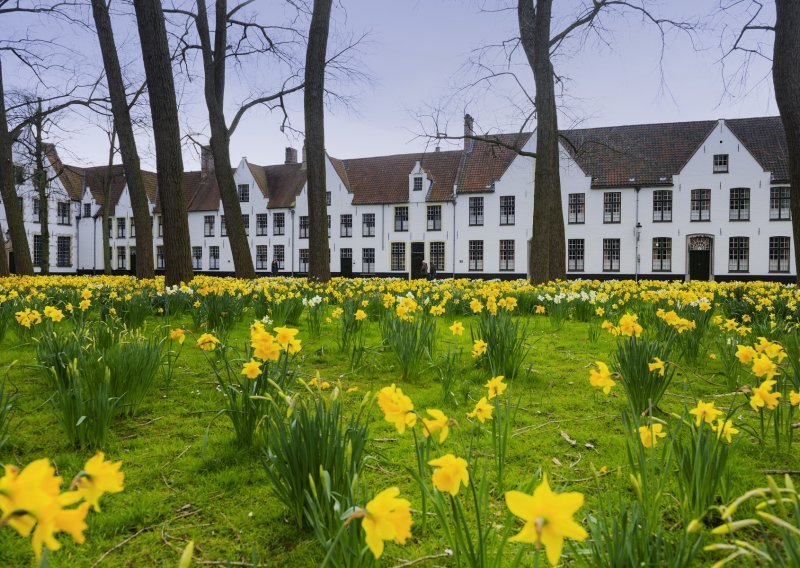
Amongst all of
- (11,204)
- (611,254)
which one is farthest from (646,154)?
(11,204)

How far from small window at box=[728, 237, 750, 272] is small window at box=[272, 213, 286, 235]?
2886 cm

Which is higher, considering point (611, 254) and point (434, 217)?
point (434, 217)

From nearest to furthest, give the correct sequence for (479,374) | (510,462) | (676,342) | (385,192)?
(510,462) < (479,374) < (676,342) < (385,192)

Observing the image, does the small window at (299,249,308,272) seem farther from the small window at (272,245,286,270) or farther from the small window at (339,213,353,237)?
the small window at (339,213,353,237)

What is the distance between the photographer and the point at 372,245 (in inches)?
1414

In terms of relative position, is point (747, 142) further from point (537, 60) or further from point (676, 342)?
point (676, 342)

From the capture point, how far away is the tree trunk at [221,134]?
1335cm

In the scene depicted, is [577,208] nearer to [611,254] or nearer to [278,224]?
[611,254]

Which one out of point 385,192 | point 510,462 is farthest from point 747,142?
point 510,462

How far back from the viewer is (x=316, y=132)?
11852 millimetres

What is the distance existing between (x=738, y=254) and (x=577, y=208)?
923 cm

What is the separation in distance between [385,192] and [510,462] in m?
34.2

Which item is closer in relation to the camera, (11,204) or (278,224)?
(11,204)

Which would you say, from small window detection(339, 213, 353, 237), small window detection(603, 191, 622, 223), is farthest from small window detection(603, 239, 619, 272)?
small window detection(339, 213, 353, 237)
